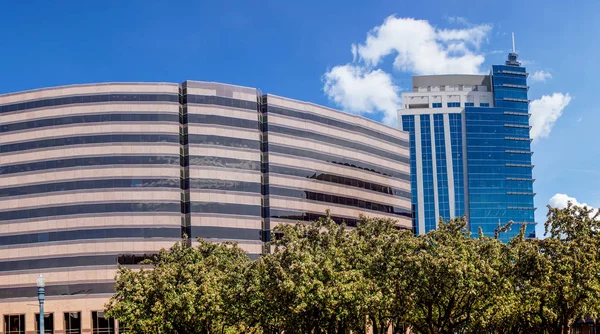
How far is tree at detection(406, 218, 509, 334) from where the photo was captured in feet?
138

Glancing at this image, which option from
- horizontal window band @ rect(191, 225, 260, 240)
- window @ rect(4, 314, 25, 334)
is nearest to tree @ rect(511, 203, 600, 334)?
horizontal window band @ rect(191, 225, 260, 240)

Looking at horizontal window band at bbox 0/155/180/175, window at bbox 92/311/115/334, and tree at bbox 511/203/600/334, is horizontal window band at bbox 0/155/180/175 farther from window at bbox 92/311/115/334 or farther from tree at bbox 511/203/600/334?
tree at bbox 511/203/600/334

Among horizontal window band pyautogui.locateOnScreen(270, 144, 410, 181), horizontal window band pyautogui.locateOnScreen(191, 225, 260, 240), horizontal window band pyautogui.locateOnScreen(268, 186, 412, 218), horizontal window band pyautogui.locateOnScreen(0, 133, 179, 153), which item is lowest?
horizontal window band pyautogui.locateOnScreen(191, 225, 260, 240)

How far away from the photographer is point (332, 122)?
4013 inches

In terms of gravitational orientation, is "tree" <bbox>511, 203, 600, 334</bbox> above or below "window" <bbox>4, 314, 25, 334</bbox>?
above

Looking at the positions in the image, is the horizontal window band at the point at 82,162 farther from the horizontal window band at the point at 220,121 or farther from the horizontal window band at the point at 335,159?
the horizontal window band at the point at 335,159

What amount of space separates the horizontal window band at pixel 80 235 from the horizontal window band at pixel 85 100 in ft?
57.1

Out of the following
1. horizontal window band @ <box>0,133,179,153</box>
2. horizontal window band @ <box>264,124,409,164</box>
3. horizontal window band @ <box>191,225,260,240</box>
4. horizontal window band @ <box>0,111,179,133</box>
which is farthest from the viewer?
horizontal window band @ <box>264,124,409,164</box>

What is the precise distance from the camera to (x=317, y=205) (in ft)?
319

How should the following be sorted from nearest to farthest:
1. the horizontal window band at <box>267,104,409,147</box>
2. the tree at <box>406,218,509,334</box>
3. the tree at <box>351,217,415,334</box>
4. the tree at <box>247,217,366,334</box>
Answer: the tree at <box>406,218,509,334</box> < the tree at <box>247,217,366,334</box> < the tree at <box>351,217,415,334</box> < the horizontal window band at <box>267,104,409,147</box>

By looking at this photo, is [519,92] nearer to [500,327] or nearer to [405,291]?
[500,327]

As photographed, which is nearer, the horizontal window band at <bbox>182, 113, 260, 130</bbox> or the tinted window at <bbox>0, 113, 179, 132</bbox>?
the tinted window at <bbox>0, 113, 179, 132</bbox>

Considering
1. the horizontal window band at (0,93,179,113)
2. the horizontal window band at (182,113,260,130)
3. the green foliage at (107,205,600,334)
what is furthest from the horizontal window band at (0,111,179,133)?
the green foliage at (107,205,600,334)

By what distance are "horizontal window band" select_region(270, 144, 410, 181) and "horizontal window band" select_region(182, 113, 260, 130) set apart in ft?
12.1
